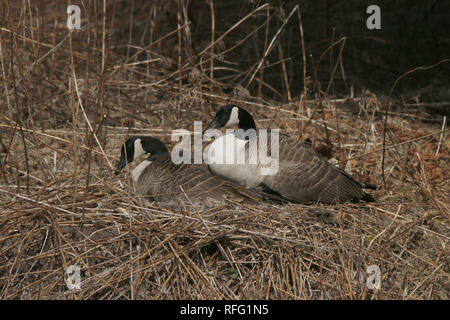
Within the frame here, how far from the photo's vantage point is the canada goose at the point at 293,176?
164 inches

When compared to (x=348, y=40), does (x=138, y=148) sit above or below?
below

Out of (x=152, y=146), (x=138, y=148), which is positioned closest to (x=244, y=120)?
(x=152, y=146)

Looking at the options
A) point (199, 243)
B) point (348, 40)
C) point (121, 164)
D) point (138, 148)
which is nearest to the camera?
point (199, 243)

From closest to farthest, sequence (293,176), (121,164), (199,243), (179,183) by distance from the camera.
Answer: (199,243), (179,183), (293,176), (121,164)

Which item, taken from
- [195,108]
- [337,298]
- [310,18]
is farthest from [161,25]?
[337,298]

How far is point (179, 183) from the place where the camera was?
4082mm

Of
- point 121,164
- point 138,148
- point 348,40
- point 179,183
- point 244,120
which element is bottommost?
point 179,183

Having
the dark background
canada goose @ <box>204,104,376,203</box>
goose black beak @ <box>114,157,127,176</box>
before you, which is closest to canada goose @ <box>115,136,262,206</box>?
goose black beak @ <box>114,157,127,176</box>

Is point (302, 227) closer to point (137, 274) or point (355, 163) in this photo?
point (137, 274)

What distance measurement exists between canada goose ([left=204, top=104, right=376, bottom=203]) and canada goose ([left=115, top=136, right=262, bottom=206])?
11 cm

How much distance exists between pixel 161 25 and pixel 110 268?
13.6 feet

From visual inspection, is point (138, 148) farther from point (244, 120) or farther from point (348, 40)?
point (348, 40)

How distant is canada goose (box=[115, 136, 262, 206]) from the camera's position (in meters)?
3.95

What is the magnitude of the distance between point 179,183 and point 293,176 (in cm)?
94
